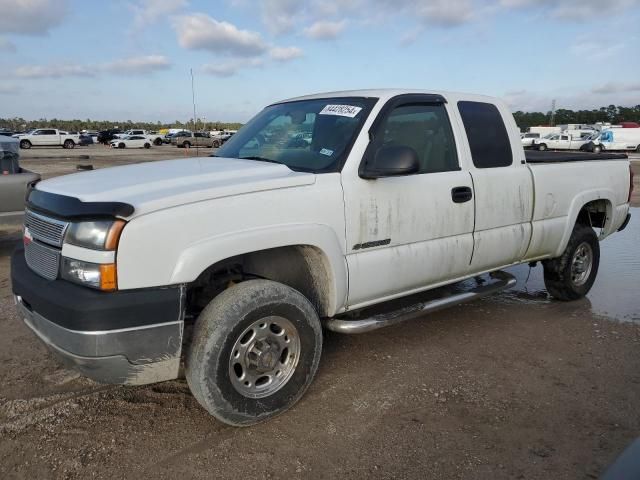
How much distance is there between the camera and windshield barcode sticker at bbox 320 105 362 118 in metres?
3.72

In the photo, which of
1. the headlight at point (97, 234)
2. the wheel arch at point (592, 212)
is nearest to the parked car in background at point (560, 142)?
the wheel arch at point (592, 212)

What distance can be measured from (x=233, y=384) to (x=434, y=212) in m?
1.83

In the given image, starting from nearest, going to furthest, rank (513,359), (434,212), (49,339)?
(49,339) < (434,212) < (513,359)

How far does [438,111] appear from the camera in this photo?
13.6ft

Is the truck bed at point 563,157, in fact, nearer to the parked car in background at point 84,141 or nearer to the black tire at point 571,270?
the black tire at point 571,270

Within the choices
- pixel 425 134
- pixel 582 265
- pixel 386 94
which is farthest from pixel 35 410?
pixel 582 265

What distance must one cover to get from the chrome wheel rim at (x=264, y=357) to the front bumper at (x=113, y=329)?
371mm

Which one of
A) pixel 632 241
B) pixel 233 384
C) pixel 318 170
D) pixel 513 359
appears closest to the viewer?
pixel 233 384

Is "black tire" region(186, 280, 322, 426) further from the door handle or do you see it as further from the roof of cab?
the roof of cab

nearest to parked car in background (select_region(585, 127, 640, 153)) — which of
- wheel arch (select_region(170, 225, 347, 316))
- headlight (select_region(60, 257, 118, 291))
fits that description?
wheel arch (select_region(170, 225, 347, 316))

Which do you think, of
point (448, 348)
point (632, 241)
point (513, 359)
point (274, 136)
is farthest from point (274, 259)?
point (632, 241)

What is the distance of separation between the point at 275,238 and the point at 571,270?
3.64 m

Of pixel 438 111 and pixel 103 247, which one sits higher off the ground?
pixel 438 111

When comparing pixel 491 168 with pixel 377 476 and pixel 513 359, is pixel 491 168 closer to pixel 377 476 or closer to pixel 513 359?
pixel 513 359
